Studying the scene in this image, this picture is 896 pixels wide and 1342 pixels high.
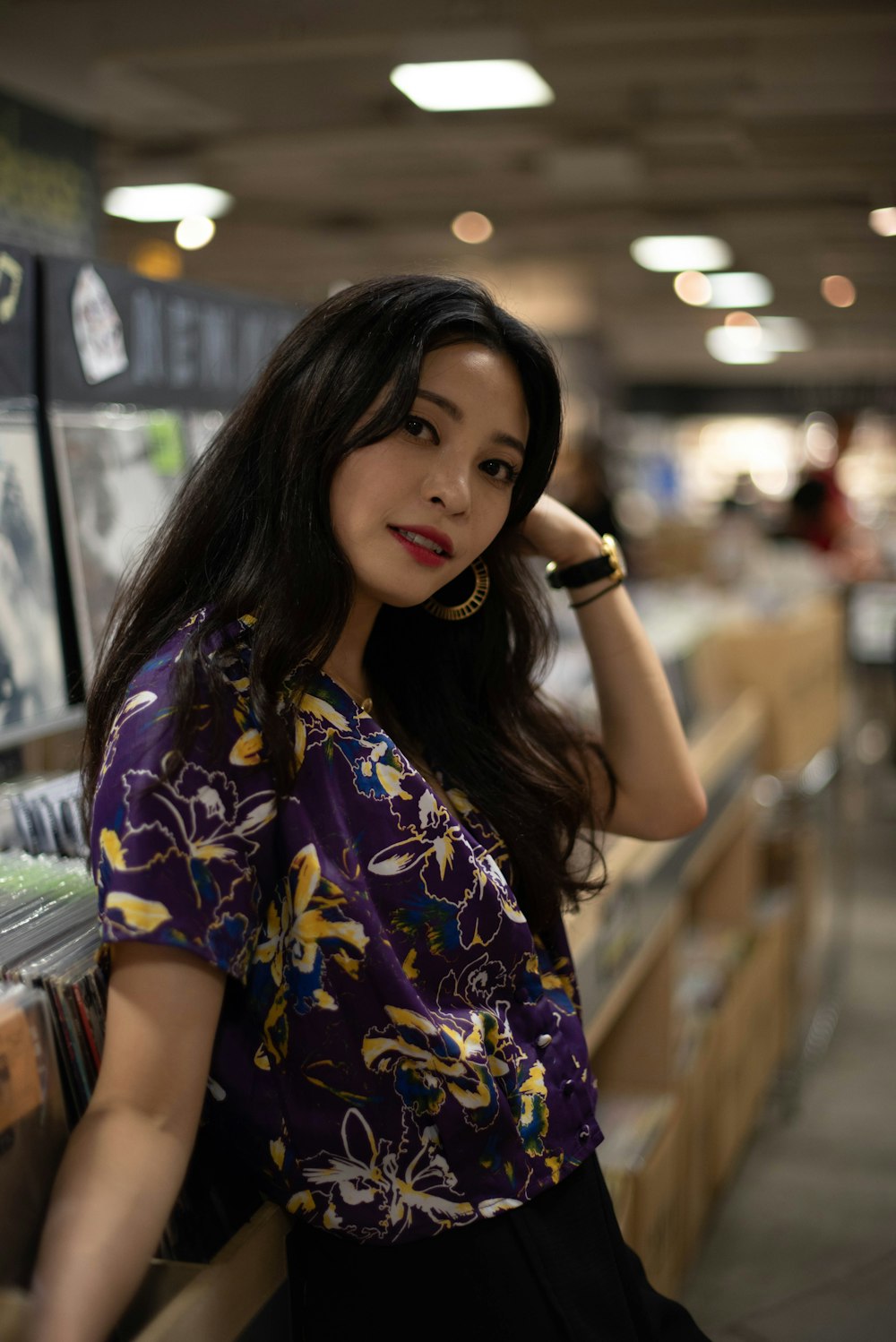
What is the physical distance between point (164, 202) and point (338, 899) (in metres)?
6.63

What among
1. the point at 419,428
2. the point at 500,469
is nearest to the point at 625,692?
the point at 500,469

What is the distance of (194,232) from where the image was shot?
8227 mm

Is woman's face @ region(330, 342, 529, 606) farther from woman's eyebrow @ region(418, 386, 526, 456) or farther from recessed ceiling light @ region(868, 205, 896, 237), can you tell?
recessed ceiling light @ region(868, 205, 896, 237)

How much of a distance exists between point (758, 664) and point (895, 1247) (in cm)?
243

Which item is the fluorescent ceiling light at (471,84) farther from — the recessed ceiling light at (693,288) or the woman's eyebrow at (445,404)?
the recessed ceiling light at (693,288)

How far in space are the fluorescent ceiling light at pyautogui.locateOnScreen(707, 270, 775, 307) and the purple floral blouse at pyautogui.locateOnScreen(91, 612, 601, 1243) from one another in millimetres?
9258

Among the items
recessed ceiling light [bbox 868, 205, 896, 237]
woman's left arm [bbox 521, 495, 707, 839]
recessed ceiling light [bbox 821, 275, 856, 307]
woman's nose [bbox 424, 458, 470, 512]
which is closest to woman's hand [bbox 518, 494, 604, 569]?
woman's left arm [bbox 521, 495, 707, 839]

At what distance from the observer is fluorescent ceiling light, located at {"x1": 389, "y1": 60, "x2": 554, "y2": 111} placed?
4148 millimetres

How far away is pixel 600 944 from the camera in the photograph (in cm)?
214

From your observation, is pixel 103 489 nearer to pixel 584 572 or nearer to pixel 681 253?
pixel 584 572

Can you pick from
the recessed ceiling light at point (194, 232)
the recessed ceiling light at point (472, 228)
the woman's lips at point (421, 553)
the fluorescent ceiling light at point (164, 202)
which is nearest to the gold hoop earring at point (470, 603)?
the woman's lips at point (421, 553)

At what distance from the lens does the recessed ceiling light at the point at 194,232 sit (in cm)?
788

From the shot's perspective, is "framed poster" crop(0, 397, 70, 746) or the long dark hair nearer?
the long dark hair

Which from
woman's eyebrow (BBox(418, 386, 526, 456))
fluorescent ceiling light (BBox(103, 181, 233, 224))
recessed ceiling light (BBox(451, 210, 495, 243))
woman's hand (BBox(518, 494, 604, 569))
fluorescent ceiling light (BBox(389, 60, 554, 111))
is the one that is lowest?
woman's hand (BBox(518, 494, 604, 569))
